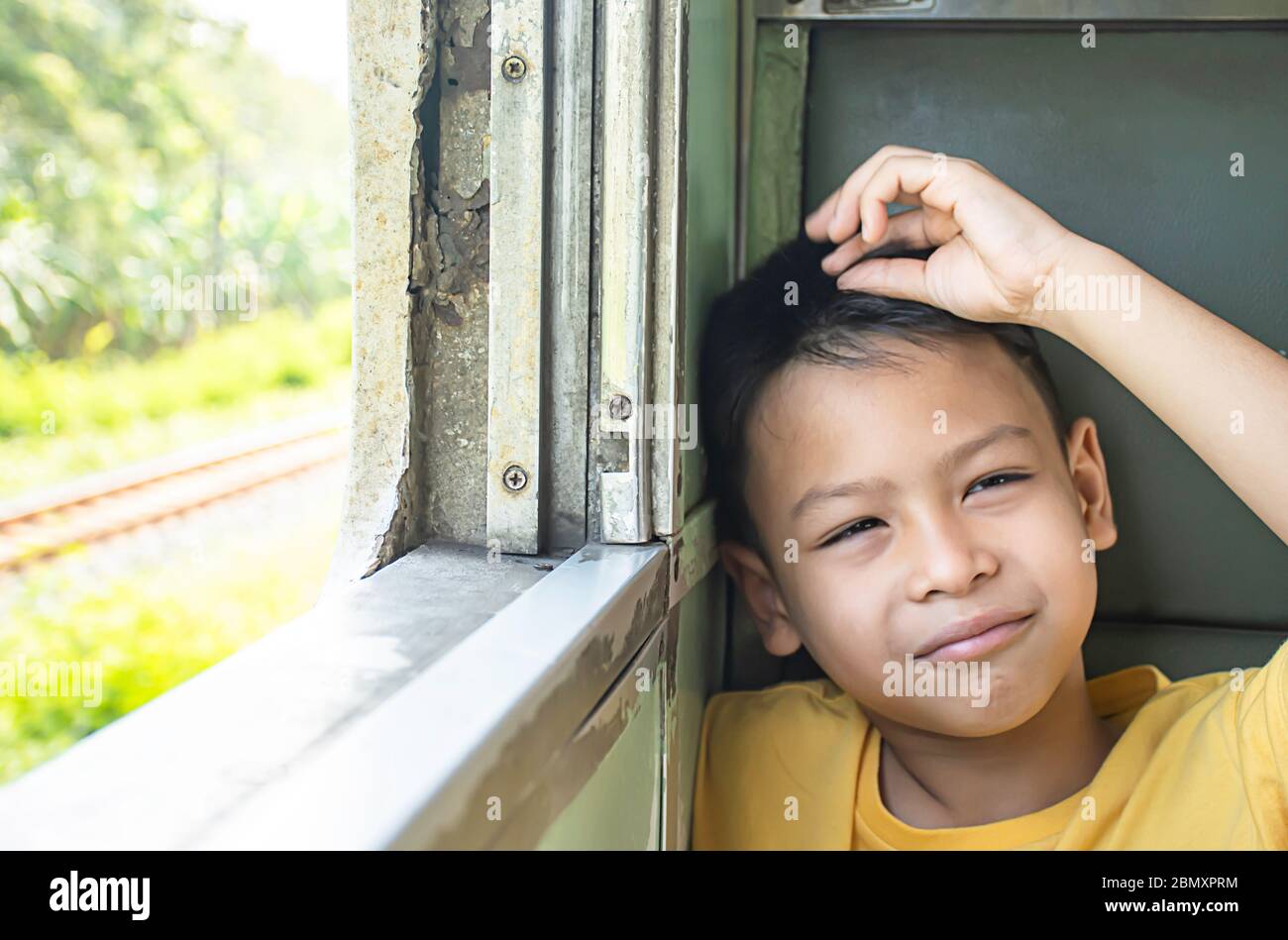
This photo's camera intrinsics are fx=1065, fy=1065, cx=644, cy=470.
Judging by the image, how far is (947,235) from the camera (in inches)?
45.8

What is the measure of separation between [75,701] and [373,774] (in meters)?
4.58

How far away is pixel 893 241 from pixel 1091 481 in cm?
38

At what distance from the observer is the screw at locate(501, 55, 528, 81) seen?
0.88 metres

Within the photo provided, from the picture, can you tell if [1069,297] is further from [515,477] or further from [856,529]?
[515,477]

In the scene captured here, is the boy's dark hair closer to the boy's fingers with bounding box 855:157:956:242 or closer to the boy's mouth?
the boy's fingers with bounding box 855:157:956:242

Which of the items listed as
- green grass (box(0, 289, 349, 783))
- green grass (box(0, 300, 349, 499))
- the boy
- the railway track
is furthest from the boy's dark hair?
green grass (box(0, 300, 349, 499))

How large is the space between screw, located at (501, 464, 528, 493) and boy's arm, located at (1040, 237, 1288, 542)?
0.55 metres

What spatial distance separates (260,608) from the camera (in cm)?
482

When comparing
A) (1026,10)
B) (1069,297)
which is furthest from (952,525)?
(1026,10)

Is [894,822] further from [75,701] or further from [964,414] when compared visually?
[75,701]

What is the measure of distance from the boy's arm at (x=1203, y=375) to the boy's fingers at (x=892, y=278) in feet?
0.51

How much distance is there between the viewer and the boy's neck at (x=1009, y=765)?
1188 mm

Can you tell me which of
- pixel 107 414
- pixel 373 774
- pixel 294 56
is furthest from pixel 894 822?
pixel 294 56

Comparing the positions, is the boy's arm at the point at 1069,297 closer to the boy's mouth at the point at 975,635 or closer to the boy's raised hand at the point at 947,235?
the boy's raised hand at the point at 947,235
